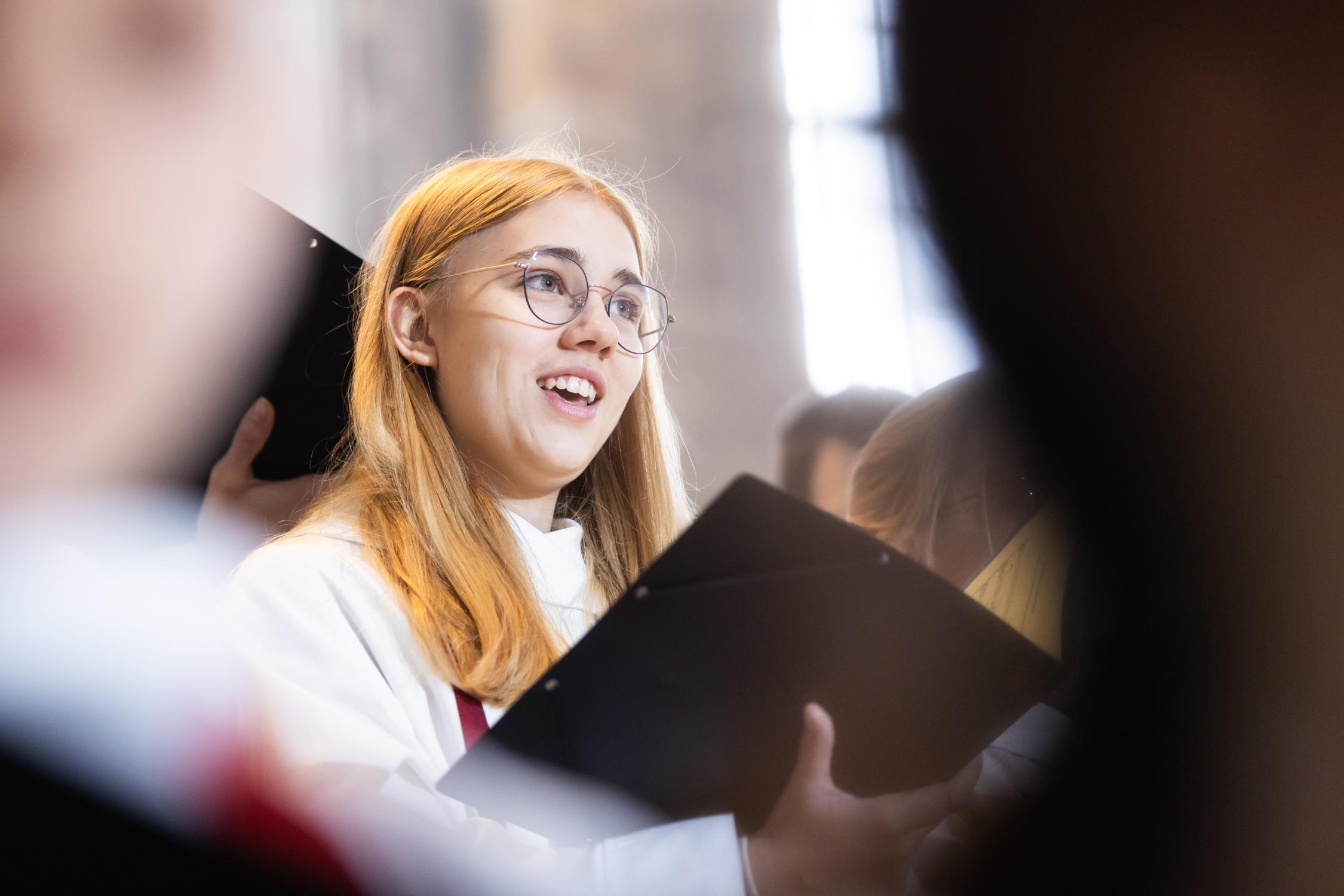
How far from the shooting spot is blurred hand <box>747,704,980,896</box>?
593 mm

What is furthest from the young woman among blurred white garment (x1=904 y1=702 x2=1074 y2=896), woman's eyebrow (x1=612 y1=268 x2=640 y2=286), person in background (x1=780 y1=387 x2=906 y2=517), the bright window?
the bright window

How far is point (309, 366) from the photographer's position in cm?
98

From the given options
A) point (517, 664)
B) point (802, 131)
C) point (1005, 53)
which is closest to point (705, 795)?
point (517, 664)

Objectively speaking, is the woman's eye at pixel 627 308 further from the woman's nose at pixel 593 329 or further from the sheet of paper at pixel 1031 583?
the sheet of paper at pixel 1031 583

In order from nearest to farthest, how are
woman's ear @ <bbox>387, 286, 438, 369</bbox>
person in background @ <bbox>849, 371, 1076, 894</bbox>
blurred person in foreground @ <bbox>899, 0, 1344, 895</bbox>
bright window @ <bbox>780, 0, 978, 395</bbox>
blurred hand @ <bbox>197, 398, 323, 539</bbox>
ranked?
blurred person in foreground @ <bbox>899, 0, 1344, 895</bbox>, person in background @ <bbox>849, 371, 1076, 894</bbox>, woman's ear @ <bbox>387, 286, 438, 369</bbox>, blurred hand @ <bbox>197, 398, 323, 539</bbox>, bright window @ <bbox>780, 0, 978, 395</bbox>

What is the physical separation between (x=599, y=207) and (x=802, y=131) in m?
2.14

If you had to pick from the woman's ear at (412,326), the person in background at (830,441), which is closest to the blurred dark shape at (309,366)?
the woman's ear at (412,326)

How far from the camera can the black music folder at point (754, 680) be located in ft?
1.71

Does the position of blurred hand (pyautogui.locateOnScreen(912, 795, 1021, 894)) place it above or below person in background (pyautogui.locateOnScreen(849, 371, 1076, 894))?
below

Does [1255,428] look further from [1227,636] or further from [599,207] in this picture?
[599,207]

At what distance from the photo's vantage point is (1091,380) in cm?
42

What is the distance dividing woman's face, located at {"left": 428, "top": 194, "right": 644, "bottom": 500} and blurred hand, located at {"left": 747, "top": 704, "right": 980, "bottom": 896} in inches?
11.4

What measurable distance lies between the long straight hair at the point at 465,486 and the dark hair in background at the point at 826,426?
723mm

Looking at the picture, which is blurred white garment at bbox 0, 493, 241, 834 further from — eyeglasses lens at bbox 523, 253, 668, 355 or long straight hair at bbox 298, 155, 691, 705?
eyeglasses lens at bbox 523, 253, 668, 355
